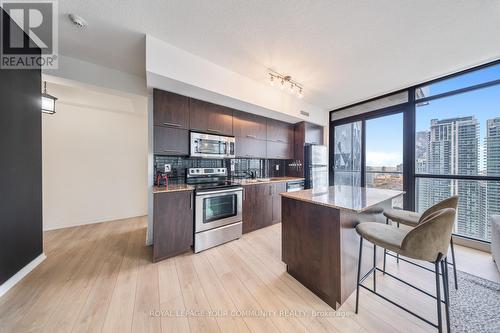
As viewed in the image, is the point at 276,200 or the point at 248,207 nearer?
the point at 248,207

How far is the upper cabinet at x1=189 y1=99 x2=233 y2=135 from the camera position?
265 cm

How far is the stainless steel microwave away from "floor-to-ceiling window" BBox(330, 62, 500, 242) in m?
3.20

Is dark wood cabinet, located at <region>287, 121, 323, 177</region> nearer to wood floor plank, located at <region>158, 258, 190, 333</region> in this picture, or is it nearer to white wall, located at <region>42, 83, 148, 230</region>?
wood floor plank, located at <region>158, 258, 190, 333</region>

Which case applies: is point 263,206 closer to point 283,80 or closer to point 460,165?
point 283,80

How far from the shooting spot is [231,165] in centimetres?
331

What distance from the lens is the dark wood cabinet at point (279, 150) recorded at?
3682mm

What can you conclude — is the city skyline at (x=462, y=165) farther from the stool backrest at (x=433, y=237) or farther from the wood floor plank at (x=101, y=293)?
the wood floor plank at (x=101, y=293)

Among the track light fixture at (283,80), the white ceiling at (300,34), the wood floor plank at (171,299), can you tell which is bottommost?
the wood floor plank at (171,299)

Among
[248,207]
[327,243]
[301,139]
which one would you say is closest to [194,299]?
[327,243]

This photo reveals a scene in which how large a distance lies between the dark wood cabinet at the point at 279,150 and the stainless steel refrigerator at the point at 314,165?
1.25ft

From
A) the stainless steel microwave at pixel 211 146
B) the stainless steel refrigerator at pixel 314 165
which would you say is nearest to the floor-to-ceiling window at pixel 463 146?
the stainless steel refrigerator at pixel 314 165

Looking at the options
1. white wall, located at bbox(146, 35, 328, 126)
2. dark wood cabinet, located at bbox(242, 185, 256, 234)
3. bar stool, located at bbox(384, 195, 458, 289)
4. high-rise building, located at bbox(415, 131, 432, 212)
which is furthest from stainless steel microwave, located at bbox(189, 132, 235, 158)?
high-rise building, located at bbox(415, 131, 432, 212)

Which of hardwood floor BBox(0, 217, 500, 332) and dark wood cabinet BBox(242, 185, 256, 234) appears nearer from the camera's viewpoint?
hardwood floor BBox(0, 217, 500, 332)

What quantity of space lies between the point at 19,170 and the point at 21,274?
109 cm
